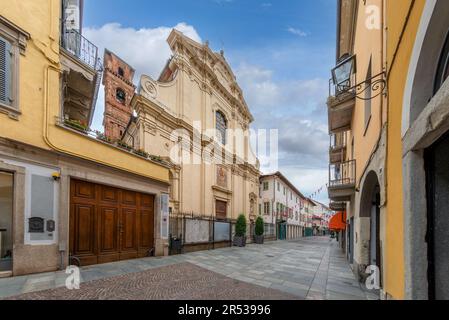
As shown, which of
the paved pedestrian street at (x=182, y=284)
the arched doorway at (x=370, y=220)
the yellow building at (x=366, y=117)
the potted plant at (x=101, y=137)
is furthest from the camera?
the potted plant at (x=101, y=137)

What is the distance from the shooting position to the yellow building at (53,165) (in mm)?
6617

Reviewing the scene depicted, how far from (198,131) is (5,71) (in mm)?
12927

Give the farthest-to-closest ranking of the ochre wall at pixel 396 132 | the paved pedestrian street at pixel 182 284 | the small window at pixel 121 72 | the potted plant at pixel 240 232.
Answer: the small window at pixel 121 72, the potted plant at pixel 240 232, the paved pedestrian street at pixel 182 284, the ochre wall at pixel 396 132

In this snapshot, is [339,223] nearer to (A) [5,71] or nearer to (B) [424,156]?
(B) [424,156]

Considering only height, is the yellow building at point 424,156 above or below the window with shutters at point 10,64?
below

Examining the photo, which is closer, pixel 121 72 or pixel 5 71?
pixel 5 71

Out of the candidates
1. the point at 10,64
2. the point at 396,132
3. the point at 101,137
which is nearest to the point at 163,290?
the point at 396,132

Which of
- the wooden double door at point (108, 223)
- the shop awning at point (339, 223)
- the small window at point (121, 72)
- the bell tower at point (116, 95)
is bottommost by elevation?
the shop awning at point (339, 223)

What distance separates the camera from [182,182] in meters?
16.7

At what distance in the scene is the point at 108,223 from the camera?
923 cm

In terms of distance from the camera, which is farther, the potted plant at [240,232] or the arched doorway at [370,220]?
the potted plant at [240,232]

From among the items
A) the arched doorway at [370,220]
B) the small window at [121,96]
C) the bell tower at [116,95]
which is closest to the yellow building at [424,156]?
the arched doorway at [370,220]

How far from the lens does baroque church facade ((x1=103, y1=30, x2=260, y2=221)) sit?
15.6 metres

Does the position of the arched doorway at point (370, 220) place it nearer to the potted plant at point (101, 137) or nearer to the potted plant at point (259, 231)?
the potted plant at point (101, 137)
